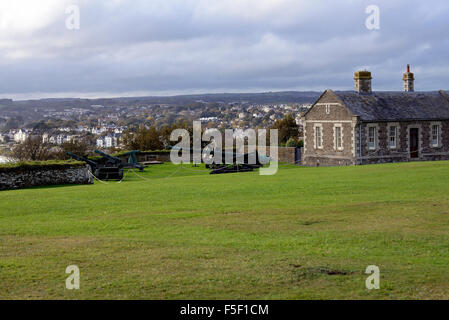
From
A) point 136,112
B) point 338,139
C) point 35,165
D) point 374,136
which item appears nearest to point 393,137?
point 374,136

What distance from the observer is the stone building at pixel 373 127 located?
39.8 meters

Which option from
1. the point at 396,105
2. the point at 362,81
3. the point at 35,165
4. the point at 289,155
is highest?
→ the point at 362,81

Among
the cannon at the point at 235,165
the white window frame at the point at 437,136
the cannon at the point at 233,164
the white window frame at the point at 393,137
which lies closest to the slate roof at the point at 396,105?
the white window frame at the point at 437,136

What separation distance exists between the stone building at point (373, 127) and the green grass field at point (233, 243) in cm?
2034

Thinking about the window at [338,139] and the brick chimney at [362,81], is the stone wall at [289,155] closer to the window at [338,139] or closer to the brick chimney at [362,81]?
the window at [338,139]

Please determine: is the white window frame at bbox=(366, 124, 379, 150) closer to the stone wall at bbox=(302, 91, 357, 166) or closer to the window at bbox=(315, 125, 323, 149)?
the stone wall at bbox=(302, 91, 357, 166)

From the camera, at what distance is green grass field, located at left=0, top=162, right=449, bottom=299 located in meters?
8.32

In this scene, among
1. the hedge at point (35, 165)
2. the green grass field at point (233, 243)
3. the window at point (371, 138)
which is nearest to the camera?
the green grass field at point (233, 243)

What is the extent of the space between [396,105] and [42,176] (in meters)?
26.2

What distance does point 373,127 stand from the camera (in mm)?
39938

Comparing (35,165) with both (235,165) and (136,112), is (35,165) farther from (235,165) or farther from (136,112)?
(136,112)

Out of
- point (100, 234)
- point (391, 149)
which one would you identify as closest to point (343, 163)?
point (391, 149)
